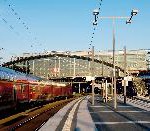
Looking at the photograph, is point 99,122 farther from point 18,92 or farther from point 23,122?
point 18,92

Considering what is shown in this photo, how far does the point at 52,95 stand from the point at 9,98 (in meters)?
34.1

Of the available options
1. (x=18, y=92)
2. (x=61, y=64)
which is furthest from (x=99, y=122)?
(x=61, y=64)

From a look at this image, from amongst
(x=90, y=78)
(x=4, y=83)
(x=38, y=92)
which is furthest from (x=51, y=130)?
(x=38, y=92)

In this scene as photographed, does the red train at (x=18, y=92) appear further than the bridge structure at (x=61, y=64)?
No

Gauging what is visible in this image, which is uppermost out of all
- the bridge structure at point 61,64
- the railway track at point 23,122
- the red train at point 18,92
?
the bridge structure at point 61,64

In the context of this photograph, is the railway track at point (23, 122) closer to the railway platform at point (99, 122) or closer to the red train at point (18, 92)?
the railway platform at point (99, 122)

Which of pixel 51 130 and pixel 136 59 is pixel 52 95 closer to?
pixel 51 130

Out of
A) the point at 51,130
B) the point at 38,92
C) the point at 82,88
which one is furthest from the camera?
the point at 82,88

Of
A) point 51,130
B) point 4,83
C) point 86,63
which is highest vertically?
point 86,63

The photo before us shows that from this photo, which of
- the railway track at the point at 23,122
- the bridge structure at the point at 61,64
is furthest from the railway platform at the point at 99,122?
the bridge structure at the point at 61,64

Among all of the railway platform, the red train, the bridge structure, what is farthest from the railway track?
the bridge structure

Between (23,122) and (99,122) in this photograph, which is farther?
(23,122)

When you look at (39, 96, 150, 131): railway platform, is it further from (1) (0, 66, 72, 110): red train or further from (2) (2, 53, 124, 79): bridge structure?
(2) (2, 53, 124, 79): bridge structure

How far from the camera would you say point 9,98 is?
2678 cm
